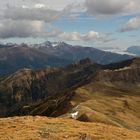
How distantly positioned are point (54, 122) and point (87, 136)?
1002 cm

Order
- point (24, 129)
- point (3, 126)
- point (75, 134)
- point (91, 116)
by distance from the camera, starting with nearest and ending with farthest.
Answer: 1. point (75, 134)
2. point (24, 129)
3. point (3, 126)
4. point (91, 116)

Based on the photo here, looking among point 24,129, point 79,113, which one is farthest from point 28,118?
point 79,113

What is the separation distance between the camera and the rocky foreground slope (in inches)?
1713

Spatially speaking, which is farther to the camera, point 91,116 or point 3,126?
point 91,116

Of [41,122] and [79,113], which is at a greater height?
[41,122]

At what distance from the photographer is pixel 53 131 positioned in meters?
46.5

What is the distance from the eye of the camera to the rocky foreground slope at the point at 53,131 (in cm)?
4350

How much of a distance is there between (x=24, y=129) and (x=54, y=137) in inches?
244

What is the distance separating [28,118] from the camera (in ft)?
184

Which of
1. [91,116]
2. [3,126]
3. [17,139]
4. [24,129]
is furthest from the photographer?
[91,116]

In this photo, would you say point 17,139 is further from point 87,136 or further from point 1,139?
point 87,136

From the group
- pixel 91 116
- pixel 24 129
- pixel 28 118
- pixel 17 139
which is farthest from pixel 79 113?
pixel 17 139

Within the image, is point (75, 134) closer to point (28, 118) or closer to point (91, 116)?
point (28, 118)

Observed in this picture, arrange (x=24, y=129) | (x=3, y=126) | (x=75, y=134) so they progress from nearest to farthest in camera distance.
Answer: (x=75, y=134) < (x=24, y=129) < (x=3, y=126)
